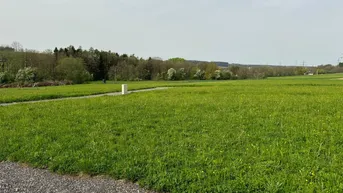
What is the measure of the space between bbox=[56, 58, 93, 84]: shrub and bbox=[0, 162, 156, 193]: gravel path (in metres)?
47.4

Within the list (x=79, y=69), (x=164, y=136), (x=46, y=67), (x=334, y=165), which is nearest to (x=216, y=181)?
(x=334, y=165)

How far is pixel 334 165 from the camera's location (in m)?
4.35

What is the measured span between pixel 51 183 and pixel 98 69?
65261 millimetres

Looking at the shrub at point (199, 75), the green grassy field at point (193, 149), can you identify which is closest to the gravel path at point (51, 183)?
the green grassy field at point (193, 149)

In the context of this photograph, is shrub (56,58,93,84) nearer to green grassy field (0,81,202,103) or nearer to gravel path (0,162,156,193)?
green grassy field (0,81,202,103)

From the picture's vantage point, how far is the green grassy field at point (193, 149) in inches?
158

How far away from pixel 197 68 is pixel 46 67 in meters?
45.4

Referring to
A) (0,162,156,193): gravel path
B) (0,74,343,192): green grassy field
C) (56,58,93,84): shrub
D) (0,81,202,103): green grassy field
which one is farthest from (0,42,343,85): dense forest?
(0,162,156,193): gravel path

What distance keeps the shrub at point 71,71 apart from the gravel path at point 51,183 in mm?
47388

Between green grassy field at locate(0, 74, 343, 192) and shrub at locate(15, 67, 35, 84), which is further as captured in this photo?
shrub at locate(15, 67, 35, 84)

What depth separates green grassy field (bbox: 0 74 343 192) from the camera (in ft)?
13.1

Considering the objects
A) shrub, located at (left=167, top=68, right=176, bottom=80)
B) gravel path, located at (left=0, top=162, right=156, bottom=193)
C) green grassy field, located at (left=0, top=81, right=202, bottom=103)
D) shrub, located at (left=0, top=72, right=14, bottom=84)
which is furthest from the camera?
shrub, located at (left=167, top=68, right=176, bottom=80)

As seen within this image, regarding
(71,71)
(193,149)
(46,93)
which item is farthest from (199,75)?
(193,149)

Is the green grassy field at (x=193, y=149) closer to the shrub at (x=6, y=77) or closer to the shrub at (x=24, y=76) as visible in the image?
the shrub at (x=24, y=76)
